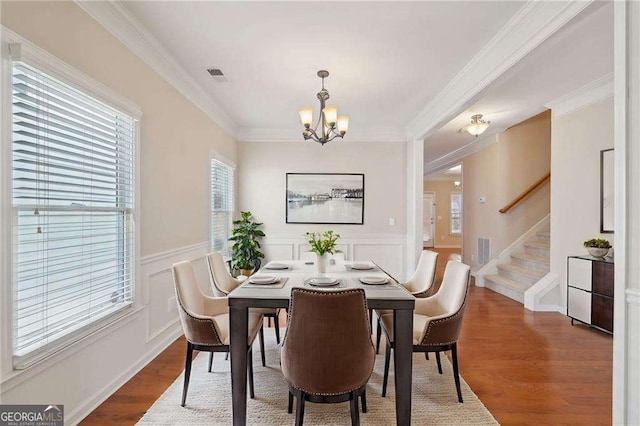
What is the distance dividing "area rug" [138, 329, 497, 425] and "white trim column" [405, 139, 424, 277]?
2461 millimetres

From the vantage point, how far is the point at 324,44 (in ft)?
8.39

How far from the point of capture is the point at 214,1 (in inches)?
81.1

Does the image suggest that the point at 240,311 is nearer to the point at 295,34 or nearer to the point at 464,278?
the point at 464,278

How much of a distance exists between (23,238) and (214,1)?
1.77 metres

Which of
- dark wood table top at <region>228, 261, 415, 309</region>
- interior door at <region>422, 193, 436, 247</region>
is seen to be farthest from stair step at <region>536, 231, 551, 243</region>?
interior door at <region>422, 193, 436, 247</region>

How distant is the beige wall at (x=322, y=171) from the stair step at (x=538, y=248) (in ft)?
7.00

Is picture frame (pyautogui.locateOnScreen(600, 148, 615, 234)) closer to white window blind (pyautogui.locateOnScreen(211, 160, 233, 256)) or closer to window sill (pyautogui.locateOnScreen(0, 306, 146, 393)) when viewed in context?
white window blind (pyautogui.locateOnScreen(211, 160, 233, 256))

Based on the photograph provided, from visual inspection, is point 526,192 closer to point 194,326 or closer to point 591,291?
point 591,291

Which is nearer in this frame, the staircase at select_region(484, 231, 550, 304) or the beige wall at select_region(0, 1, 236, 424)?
the beige wall at select_region(0, 1, 236, 424)

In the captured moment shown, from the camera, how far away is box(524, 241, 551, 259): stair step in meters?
4.95

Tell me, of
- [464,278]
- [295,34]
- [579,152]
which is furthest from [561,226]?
[295,34]

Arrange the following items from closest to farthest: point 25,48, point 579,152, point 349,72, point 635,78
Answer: point 635,78, point 25,48, point 349,72, point 579,152

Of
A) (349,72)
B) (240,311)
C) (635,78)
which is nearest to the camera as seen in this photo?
(635,78)

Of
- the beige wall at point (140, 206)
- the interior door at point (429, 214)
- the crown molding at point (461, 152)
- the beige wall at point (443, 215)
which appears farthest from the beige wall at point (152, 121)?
the beige wall at point (443, 215)
